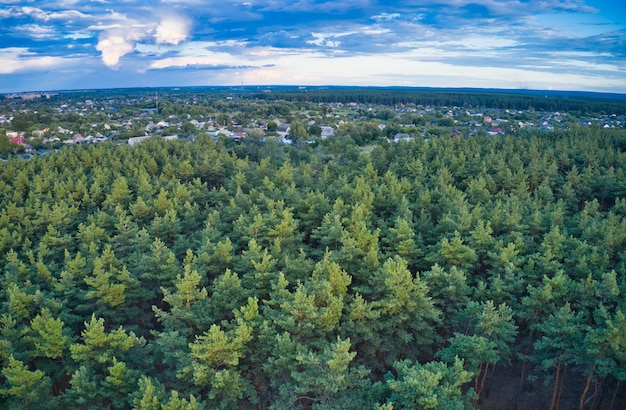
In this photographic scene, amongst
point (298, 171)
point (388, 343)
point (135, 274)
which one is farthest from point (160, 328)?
point (298, 171)

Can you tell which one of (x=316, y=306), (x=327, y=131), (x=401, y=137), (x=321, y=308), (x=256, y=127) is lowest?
(x=316, y=306)

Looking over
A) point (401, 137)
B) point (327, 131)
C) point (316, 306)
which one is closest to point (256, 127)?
point (327, 131)

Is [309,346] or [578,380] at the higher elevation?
[309,346]

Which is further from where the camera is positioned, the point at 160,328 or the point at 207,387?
the point at 160,328

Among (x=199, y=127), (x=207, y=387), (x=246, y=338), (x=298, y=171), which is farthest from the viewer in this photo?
(x=199, y=127)

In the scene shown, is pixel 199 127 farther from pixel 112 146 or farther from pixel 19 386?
pixel 19 386

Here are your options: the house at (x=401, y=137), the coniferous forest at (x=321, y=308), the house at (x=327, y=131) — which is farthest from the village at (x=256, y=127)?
the coniferous forest at (x=321, y=308)

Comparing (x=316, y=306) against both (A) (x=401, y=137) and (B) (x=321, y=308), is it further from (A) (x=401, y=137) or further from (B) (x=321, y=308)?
(A) (x=401, y=137)
